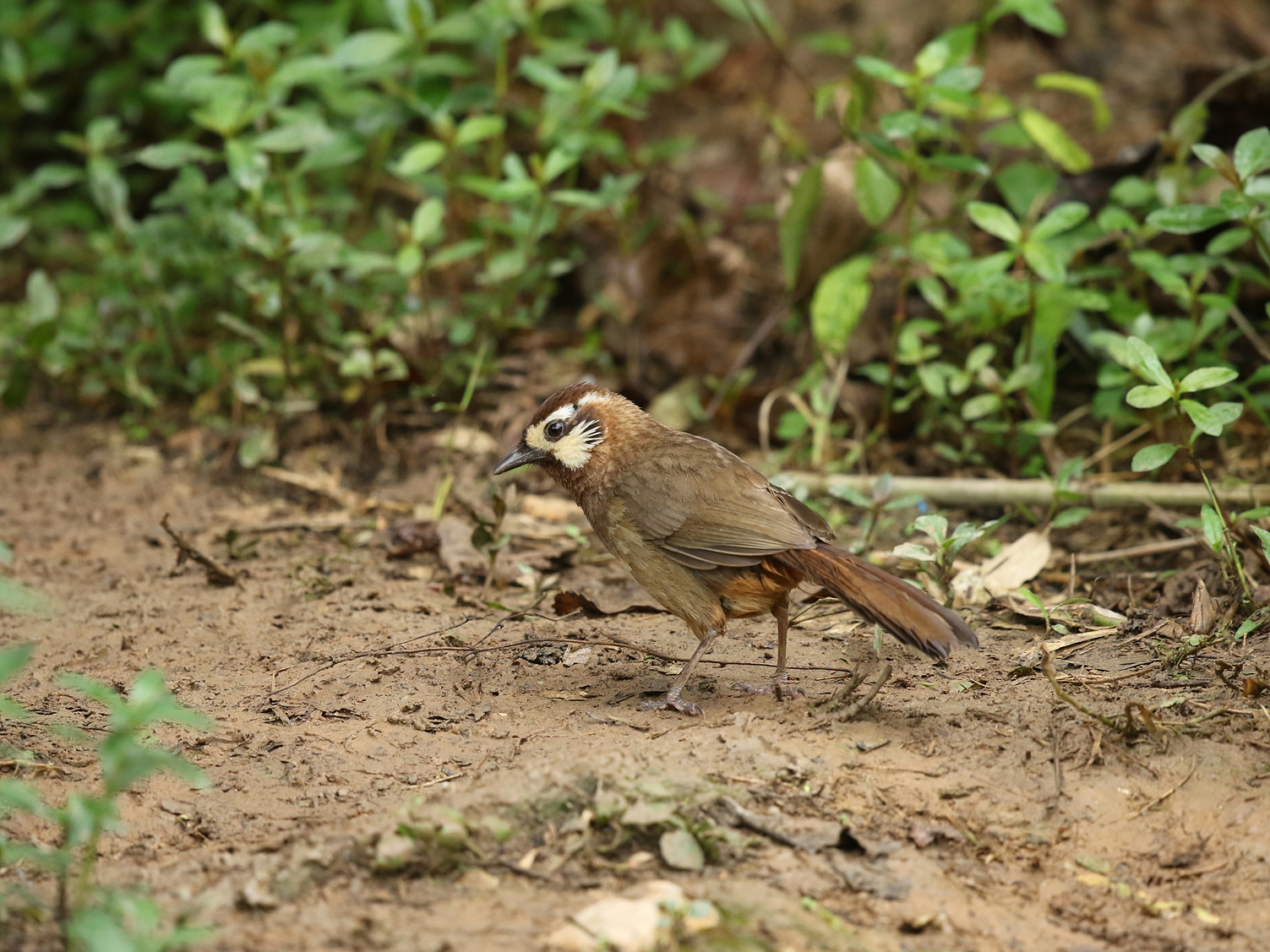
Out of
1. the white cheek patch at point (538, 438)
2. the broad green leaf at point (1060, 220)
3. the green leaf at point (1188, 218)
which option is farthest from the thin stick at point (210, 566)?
the green leaf at point (1188, 218)

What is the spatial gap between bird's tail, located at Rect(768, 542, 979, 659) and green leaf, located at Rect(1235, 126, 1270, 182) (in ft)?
6.75

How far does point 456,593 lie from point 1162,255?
11.4ft

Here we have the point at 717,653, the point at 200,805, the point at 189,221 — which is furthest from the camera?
the point at 189,221

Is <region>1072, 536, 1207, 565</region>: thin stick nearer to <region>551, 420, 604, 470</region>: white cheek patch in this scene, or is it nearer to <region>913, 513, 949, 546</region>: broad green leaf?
<region>913, 513, 949, 546</region>: broad green leaf

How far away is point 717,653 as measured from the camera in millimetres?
4359

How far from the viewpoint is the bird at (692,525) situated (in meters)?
3.71

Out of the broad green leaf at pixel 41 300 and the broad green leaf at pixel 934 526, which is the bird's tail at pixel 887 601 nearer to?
the broad green leaf at pixel 934 526

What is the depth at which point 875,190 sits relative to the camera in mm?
5344

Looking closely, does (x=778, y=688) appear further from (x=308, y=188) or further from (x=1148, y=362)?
(x=308, y=188)

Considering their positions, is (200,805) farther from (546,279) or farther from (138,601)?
(546,279)

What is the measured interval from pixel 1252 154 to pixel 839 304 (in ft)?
6.08

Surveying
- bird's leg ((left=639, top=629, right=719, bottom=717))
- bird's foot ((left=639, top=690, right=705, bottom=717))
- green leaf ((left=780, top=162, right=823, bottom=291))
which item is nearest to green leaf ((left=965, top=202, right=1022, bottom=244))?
green leaf ((left=780, top=162, right=823, bottom=291))

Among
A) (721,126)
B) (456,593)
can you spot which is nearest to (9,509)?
(456,593)

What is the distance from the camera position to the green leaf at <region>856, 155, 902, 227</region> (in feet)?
17.5
